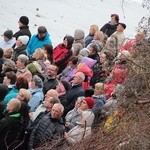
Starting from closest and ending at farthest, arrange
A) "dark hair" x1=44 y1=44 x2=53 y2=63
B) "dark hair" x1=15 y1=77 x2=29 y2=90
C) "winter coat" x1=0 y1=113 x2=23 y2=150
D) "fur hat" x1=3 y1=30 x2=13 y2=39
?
1. "winter coat" x1=0 y1=113 x2=23 y2=150
2. "dark hair" x1=15 y1=77 x2=29 y2=90
3. "dark hair" x1=44 y1=44 x2=53 y2=63
4. "fur hat" x1=3 y1=30 x2=13 y2=39

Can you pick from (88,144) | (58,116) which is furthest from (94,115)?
(88,144)

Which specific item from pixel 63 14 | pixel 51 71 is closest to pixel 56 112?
pixel 51 71

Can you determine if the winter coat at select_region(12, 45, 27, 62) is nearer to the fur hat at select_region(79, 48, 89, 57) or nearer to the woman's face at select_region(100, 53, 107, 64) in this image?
the fur hat at select_region(79, 48, 89, 57)

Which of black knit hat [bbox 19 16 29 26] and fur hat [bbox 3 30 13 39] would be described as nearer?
fur hat [bbox 3 30 13 39]

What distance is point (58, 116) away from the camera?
7.70 m

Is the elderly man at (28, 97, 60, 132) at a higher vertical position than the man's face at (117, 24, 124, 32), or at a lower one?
lower

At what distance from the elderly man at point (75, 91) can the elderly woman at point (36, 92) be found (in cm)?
50

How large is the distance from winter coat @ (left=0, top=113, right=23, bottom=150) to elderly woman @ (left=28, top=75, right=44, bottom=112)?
1.03 metres

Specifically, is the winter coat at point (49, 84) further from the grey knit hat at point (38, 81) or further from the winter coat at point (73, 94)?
the winter coat at point (73, 94)

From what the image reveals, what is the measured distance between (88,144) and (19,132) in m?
1.88

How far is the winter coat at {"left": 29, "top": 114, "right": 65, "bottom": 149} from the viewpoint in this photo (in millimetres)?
7629

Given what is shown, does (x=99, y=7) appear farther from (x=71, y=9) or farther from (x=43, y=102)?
(x=43, y=102)

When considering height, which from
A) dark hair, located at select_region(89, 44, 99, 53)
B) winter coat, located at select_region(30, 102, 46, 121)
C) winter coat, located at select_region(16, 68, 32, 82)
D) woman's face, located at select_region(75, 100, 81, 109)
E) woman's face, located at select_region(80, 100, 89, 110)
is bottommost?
winter coat, located at select_region(30, 102, 46, 121)

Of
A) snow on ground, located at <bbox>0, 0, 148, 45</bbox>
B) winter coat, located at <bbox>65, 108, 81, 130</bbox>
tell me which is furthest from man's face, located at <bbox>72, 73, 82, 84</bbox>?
snow on ground, located at <bbox>0, 0, 148, 45</bbox>
